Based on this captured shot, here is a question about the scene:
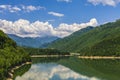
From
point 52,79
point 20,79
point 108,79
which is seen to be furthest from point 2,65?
point 108,79

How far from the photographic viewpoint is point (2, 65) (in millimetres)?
148125

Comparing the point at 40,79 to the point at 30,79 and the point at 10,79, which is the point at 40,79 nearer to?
the point at 30,79

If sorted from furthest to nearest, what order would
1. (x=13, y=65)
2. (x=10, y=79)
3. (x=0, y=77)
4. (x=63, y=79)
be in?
1. (x=13, y=65)
2. (x=63, y=79)
3. (x=10, y=79)
4. (x=0, y=77)

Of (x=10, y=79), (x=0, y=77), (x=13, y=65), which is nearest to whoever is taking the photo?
(x=0, y=77)

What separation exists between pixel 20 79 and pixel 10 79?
7644mm

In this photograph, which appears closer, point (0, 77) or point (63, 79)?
point (0, 77)

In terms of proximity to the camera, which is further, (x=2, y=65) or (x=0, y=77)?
(x=2, y=65)

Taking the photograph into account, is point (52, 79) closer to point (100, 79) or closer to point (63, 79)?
point (63, 79)

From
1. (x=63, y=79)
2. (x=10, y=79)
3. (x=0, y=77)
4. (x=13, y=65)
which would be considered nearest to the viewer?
(x=0, y=77)

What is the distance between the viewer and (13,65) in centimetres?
19300

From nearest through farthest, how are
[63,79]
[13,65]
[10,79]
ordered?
1. [10,79]
2. [63,79]
3. [13,65]

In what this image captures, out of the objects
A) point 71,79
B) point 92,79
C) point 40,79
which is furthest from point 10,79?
point 92,79

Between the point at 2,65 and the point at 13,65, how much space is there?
148 feet

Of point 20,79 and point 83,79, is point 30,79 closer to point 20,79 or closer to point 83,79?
point 20,79
